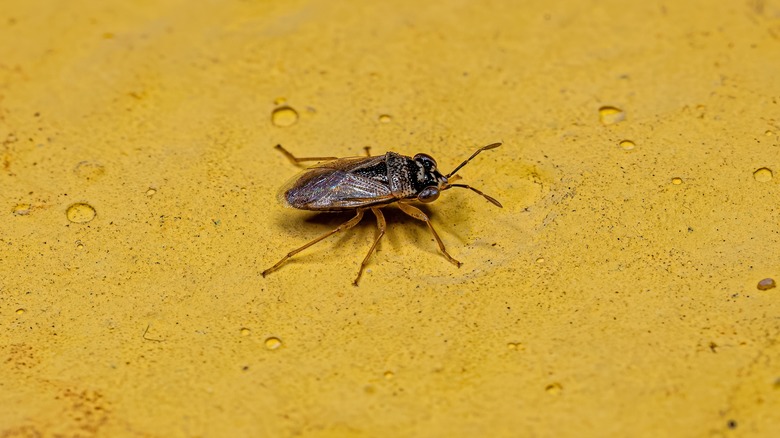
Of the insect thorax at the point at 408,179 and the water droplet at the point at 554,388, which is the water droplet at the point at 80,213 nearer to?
the insect thorax at the point at 408,179

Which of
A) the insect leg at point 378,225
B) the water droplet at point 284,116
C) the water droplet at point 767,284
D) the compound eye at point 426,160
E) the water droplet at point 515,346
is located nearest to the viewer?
the water droplet at point 515,346

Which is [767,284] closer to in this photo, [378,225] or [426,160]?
[426,160]

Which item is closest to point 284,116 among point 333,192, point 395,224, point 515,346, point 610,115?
point 333,192

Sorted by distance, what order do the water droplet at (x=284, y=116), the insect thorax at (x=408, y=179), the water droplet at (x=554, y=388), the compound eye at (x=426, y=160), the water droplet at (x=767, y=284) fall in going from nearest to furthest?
the water droplet at (x=554, y=388)
the water droplet at (x=767, y=284)
the insect thorax at (x=408, y=179)
the compound eye at (x=426, y=160)
the water droplet at (x=284, y=116)

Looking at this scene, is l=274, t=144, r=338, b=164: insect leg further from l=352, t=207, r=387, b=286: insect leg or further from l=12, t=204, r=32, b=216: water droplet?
l=12, t=204, r=32, b=216: water droplet

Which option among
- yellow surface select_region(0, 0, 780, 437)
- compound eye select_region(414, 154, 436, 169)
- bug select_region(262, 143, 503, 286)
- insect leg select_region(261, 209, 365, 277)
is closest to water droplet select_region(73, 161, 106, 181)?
yellow surface select_region(0, 0, 780, 437)

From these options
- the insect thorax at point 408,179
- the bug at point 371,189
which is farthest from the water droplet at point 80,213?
the insect thorax at point 408,179
